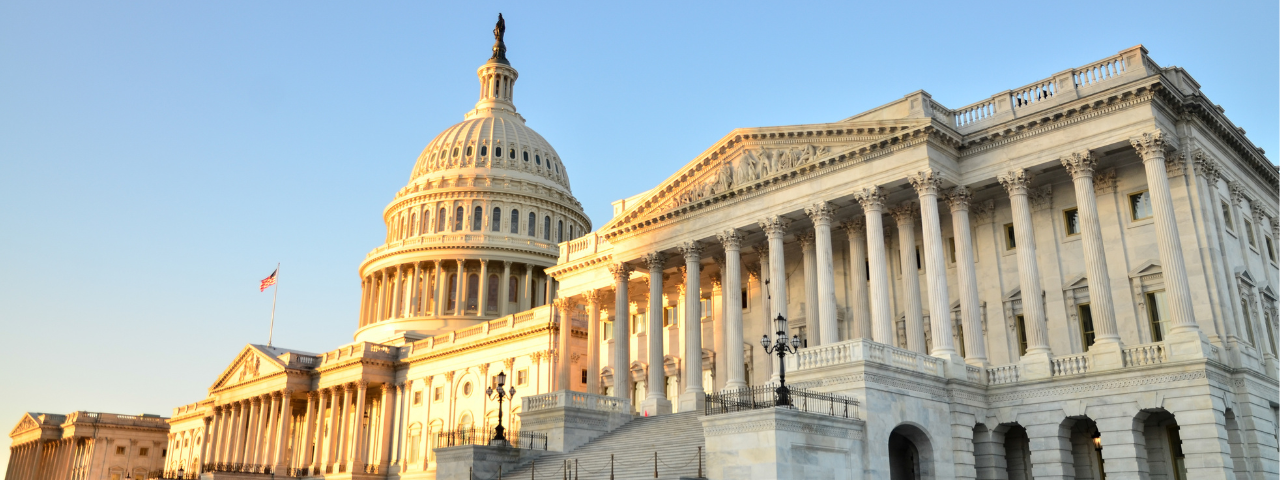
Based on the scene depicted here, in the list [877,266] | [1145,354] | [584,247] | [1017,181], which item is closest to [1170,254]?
[1145,354]

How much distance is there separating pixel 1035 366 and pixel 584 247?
28.4 meters

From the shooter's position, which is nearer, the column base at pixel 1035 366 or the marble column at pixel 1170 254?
the marble column at pixel 1170 254

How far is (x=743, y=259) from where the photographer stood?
4850 centimetres

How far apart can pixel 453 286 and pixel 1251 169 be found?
229 feet

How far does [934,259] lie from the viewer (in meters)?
35.5

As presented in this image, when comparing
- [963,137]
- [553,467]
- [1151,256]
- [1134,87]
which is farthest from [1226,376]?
[553,467]

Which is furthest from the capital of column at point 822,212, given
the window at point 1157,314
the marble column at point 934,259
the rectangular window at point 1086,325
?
the window at point 1157,314

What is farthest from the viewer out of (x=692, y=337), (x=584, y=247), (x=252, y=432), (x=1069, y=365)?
(x=252, y=432)

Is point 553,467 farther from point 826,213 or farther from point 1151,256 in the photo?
point 1151,256

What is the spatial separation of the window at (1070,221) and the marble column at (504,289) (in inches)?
2430

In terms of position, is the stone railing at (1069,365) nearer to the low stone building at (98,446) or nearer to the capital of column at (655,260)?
the capital of column at (655,260)

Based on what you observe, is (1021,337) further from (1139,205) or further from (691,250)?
(691,250)

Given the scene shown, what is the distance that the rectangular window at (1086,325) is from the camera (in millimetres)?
35312

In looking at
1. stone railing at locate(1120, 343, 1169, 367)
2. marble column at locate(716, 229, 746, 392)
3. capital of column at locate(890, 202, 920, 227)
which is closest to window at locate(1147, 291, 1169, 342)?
stone railing at locate(1120, 343, 1169, 367)
